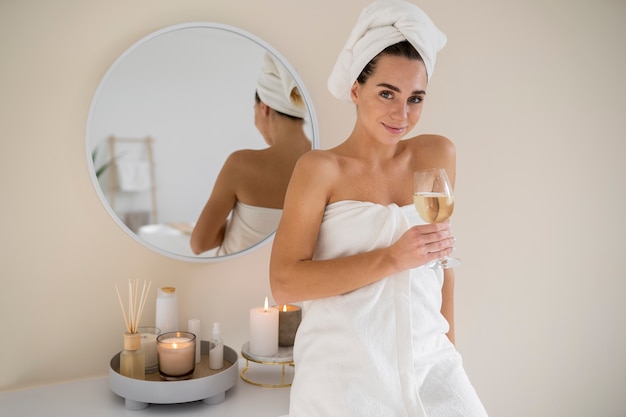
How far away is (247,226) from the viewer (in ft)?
6.81

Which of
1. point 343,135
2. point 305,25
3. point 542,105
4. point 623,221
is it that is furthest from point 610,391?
point 305,25

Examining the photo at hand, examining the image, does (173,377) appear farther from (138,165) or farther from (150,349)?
(138,165)

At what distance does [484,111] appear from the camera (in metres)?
2.56

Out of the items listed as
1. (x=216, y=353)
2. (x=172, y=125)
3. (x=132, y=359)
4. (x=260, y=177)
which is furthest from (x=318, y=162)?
(x=132, y=359)

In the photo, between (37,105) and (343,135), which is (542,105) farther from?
(37,105)

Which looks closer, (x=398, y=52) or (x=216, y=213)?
(x=398, y=52)

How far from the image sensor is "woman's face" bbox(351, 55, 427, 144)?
161 cm

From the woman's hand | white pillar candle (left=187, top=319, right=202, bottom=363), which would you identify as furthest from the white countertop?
the woman's hand

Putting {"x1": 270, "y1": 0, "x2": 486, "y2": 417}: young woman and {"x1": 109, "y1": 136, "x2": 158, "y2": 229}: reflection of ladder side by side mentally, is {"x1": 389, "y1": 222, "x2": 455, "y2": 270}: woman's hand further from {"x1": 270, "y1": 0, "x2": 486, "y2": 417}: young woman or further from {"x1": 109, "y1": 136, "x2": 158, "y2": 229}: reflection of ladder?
{"x1": 109, "y1": 136, "x2": 158, "y2": 229}: reflection of ladder

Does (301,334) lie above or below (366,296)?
below

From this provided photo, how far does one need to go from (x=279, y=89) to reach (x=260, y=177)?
0.32 m

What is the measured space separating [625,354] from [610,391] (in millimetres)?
194

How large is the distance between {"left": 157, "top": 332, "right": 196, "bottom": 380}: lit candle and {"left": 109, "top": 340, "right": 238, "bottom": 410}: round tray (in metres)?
0.03

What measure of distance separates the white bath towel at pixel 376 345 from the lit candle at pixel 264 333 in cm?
28
